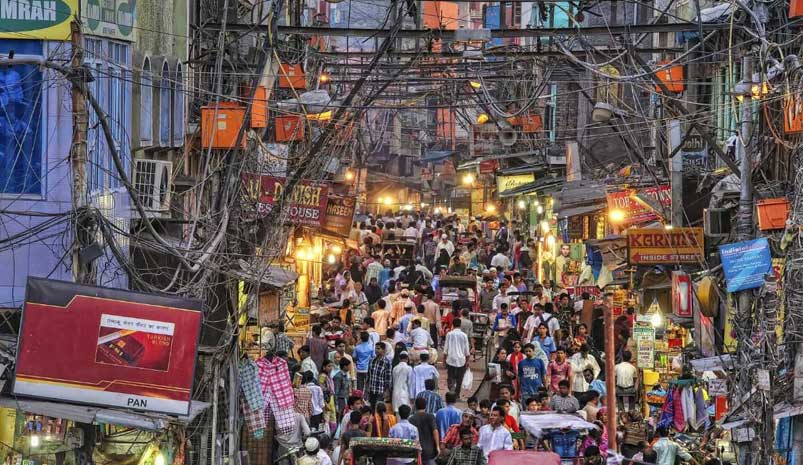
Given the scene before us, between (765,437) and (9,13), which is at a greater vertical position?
(9,13)

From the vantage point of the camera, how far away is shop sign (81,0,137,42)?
49.5ft

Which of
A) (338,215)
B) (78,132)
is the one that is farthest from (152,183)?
(338,215)

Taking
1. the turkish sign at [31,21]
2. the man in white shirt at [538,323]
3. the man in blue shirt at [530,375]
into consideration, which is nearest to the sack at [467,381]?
the man in white shirt at [538,323]

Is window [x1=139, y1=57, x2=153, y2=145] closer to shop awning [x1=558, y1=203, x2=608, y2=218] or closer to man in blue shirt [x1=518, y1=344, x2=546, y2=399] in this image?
man in blue shirt [x1=518, y1=344, x2=546, y2=399]

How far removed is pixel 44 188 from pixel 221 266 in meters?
2.45

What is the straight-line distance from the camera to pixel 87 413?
1329 centimetres

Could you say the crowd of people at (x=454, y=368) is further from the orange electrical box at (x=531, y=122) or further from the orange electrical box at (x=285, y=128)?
the orange electrical box at (x=531, y=122)

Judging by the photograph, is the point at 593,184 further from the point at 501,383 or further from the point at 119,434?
the point at 119,434

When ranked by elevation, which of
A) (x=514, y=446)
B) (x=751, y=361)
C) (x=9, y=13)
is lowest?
(x=514, y=446)

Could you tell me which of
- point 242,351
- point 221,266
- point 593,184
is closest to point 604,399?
point 242,351

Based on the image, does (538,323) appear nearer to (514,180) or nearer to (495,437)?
(495,437)

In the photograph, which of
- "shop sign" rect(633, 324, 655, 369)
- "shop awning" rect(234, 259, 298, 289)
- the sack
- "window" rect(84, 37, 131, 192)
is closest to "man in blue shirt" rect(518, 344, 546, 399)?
"shop sign" rect(633, 324, 655, 369)

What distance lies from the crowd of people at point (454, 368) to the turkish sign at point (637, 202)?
1.80m

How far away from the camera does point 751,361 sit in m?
16.5
